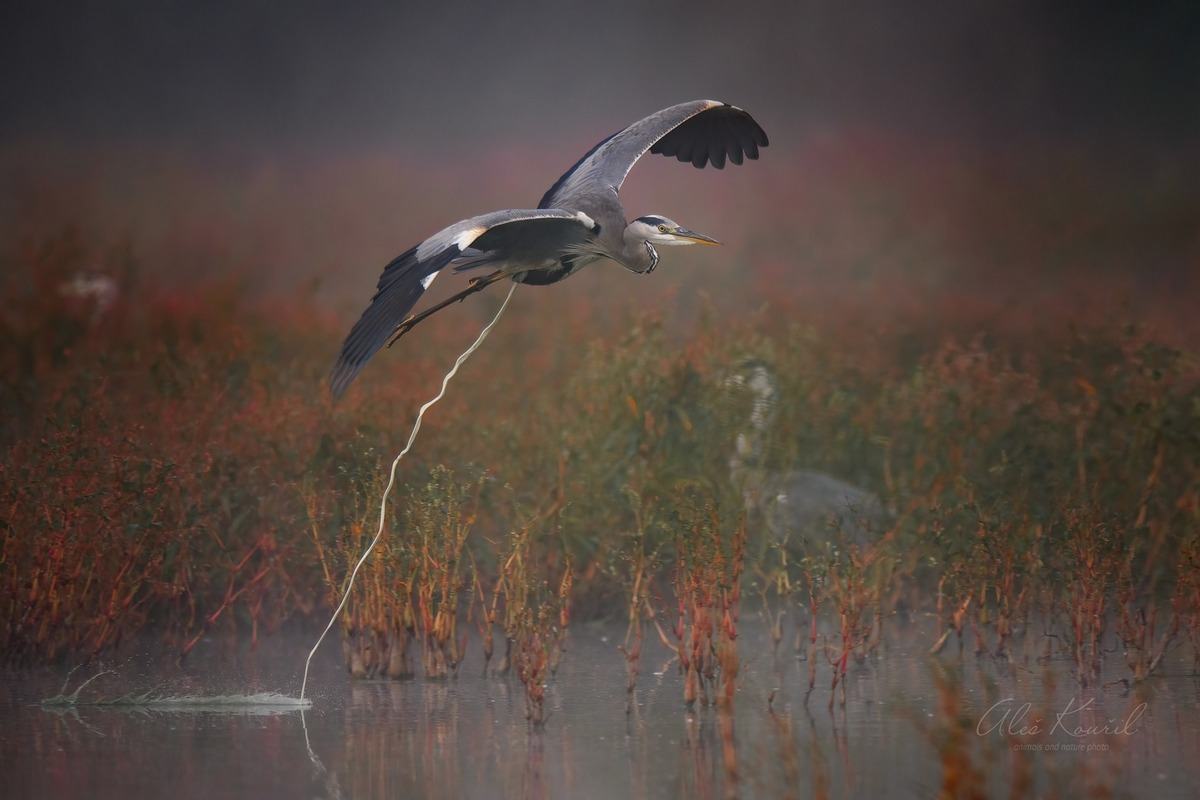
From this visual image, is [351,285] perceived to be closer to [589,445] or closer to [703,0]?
[703,0]

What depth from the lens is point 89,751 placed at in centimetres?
469

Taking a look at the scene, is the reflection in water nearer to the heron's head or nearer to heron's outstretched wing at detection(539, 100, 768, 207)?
the heron's head

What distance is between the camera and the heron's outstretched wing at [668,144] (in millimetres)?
6203

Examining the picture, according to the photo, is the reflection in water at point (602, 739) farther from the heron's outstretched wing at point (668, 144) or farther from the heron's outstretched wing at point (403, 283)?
the heron's outstretched wing at point (668, 144)

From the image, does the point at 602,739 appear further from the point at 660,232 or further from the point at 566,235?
the point at 660,232

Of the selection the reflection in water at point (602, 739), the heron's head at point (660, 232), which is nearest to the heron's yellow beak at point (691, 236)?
the heron's head at point (660, 232)

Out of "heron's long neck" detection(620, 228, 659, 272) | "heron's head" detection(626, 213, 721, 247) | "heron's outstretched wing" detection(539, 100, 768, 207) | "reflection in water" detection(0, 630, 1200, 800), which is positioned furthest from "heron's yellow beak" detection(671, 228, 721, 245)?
"reflection in water" detection(0, 630, 1200, 800)

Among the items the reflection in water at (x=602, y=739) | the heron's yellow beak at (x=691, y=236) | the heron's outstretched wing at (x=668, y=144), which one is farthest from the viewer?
Answer: the heron's outstretched wing at (x=668, y=144)

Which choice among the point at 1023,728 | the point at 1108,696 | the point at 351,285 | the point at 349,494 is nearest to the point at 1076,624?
the point at 1108,696

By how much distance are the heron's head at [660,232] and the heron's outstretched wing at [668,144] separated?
23cm

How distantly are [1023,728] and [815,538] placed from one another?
2.22m

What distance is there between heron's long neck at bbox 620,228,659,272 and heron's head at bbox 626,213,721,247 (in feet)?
0.05

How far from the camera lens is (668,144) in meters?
7.04

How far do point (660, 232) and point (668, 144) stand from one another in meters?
1.22
